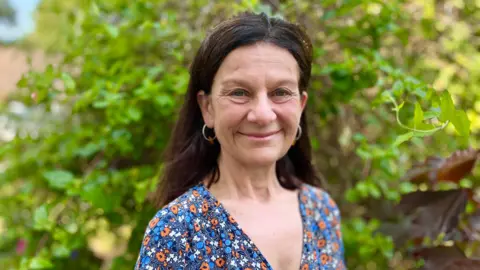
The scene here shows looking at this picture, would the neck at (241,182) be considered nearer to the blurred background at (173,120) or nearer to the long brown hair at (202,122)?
the long brown hair at (202,122)

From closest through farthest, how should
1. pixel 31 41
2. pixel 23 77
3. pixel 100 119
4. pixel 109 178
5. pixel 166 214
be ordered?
pixel 166 214, pixel 23 77, pixel 109 178, pixel 100 119, pixel 31 41

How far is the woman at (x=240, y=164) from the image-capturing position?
1206 mm

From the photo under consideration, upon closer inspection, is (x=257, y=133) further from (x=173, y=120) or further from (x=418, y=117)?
(x=173, y=120)

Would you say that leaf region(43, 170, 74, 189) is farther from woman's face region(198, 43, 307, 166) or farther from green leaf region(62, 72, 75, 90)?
woman's face region(198, 43, 307, 166)

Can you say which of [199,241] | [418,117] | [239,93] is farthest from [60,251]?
[418,117]

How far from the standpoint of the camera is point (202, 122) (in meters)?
1.45

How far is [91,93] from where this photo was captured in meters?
1.56

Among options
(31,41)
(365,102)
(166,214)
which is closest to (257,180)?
(166,214)

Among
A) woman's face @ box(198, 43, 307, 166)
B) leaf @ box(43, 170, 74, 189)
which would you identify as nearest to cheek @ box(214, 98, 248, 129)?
woman's face @ box(198, 43, 307, 166)

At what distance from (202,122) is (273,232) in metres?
0.39

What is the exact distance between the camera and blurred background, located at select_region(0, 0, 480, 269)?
1599 mm

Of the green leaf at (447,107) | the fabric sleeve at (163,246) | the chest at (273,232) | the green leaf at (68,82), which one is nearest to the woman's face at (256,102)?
the chest at (273,232)

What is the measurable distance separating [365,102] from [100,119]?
1.09m

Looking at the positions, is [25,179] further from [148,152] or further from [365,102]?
[365,102]
